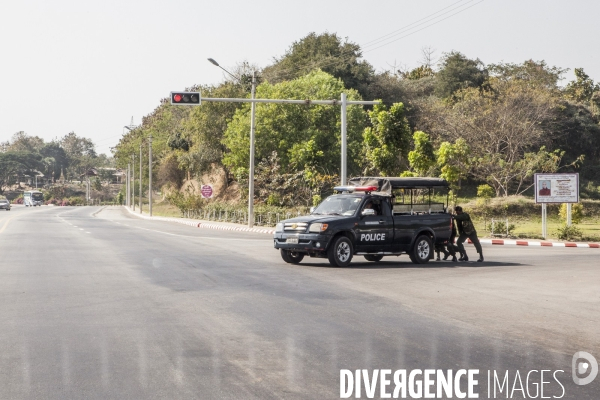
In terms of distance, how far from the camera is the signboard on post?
111 feet

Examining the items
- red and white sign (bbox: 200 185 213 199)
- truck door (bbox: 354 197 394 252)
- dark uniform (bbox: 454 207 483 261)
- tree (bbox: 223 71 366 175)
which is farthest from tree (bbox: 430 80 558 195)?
truck door (bbox: 354 197 394 252)

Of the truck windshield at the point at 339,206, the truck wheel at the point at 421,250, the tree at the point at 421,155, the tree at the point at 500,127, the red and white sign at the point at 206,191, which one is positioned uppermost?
the tree at the point at 500,127

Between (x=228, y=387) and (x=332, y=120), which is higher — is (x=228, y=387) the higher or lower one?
the lower one

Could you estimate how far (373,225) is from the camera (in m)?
20.3

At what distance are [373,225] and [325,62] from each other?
181 feet

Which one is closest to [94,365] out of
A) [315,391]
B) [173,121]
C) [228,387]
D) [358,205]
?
[228,387]

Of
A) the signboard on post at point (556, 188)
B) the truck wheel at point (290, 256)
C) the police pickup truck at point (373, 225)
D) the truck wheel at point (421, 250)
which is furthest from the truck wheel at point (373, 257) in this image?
the signboard on post at point (556, 188)

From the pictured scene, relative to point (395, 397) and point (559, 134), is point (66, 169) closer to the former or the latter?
point (559, 134)

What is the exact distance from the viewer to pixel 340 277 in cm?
1709

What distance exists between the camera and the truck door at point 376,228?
20.1 meters

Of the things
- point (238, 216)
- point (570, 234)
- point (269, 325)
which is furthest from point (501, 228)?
point (269, 325)

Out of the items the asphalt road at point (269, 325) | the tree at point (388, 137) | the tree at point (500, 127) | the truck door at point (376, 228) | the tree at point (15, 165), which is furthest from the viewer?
the tree at point (15, 165)

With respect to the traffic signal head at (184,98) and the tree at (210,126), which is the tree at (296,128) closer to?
the tree at (210,126)

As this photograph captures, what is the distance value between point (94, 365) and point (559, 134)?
223ft
